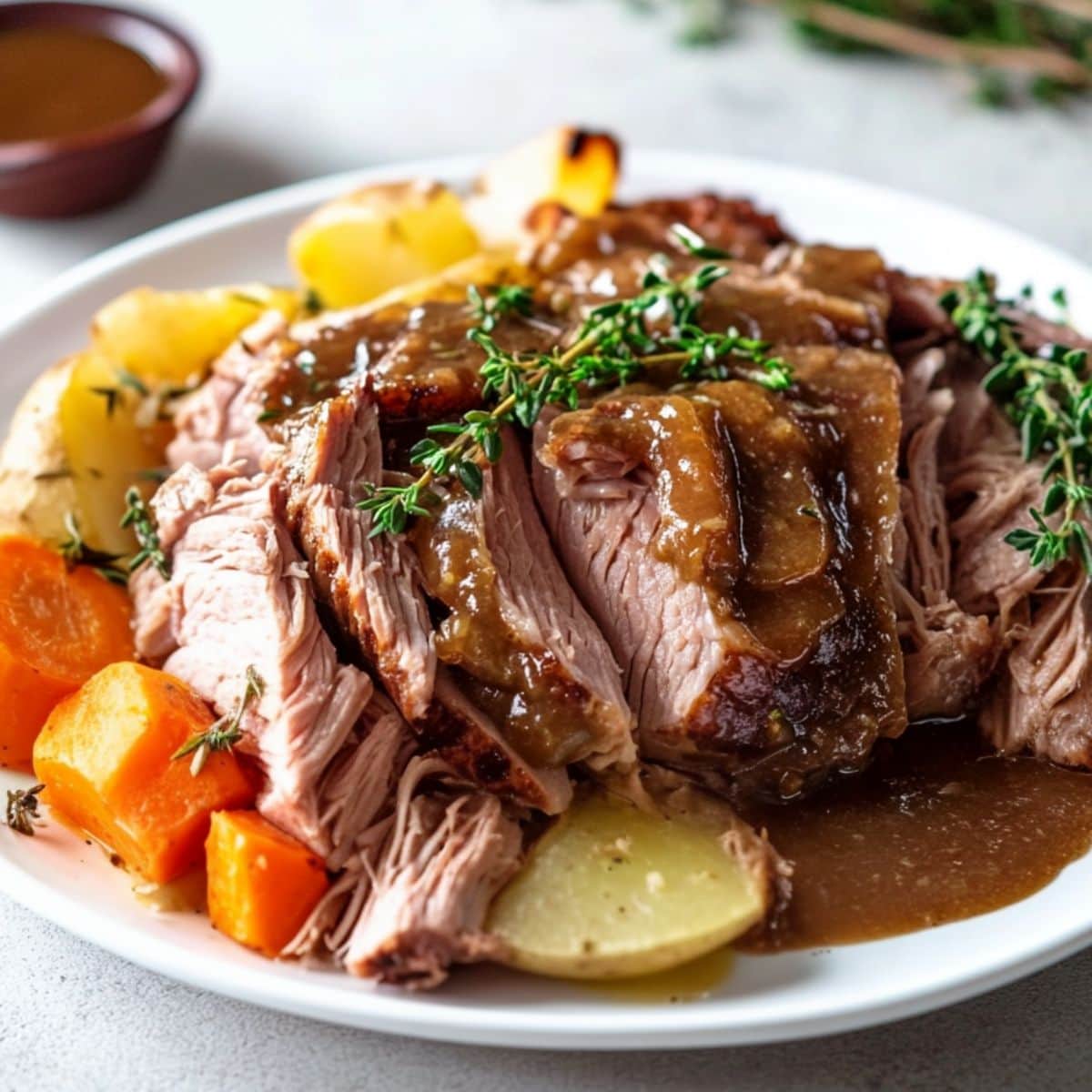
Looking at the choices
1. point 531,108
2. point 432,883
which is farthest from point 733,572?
point 531,108

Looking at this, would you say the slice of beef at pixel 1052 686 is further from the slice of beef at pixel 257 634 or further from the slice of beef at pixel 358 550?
the slice of beef at pixel 257 634

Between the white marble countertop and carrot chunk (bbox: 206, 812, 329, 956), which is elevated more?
the white marble countertop

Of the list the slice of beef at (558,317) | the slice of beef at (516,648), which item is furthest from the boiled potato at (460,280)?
the slice of beef at (516,648)

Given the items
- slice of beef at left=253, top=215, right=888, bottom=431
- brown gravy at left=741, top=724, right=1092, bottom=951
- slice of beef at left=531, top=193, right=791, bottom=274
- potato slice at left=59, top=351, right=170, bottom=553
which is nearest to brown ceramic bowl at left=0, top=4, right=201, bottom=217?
potato slice at left=59, top=351, right=170, bottom=553

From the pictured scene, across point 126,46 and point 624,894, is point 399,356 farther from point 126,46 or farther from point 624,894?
point 126,46

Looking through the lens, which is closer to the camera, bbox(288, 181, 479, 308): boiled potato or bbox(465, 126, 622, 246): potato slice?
bbox(288, 181, 479, 308): boiled potato

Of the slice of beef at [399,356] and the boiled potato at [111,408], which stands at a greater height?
the slice of beef at [399,356]

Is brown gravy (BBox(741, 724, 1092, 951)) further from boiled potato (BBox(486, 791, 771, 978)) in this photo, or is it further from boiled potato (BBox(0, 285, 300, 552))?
boiled potato (BBox(0, 285, 300, 552))

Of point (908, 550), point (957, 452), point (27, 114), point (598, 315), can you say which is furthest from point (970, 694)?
point (27, 114)
